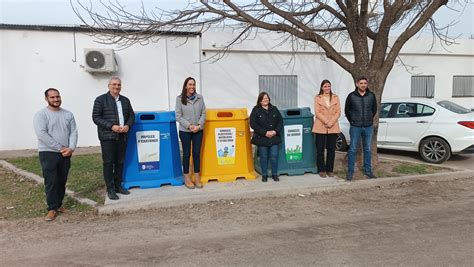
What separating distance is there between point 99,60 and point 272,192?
7.35m

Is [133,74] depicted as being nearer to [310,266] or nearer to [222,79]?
[222,79]

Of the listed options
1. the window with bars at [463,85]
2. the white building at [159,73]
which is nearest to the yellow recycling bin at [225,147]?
the white building at [159,73]

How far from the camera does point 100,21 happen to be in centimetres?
673

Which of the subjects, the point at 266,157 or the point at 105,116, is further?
the point at 266,157

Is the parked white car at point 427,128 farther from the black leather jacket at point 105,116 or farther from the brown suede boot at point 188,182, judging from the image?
the black leather jacket at point 105,116

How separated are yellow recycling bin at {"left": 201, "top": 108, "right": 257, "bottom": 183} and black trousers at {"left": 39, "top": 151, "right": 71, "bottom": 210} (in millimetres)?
2320

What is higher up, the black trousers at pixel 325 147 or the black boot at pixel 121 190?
the black trousers at pixel 325 147

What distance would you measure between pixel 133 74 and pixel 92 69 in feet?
4.14

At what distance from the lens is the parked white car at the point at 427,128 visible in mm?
8336

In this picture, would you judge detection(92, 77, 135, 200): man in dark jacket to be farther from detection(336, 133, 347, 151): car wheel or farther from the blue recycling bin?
detection(336, 133, 347, 151): car wheel

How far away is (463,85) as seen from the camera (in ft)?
52.4

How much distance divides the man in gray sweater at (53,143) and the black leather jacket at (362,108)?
464cm

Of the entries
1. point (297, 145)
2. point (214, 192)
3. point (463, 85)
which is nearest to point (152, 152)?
point (214, 192)

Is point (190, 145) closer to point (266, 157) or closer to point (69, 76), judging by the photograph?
point (266, 157)
